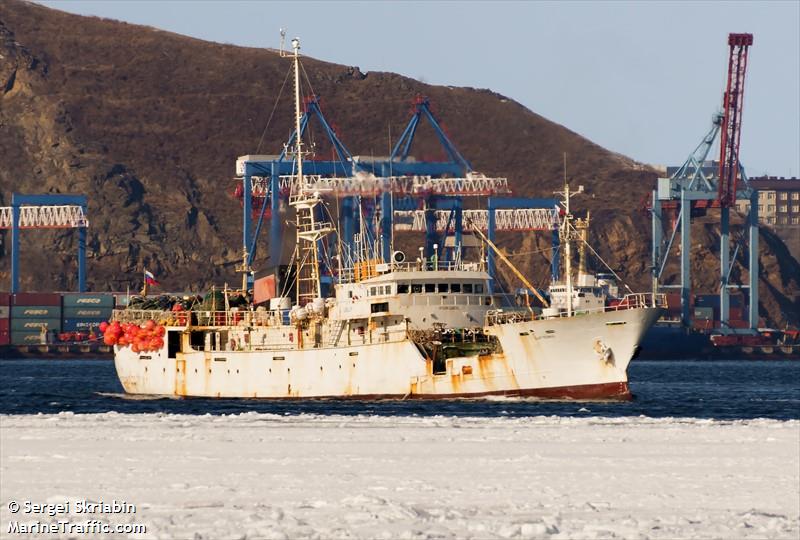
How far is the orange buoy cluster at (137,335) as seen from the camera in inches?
2872

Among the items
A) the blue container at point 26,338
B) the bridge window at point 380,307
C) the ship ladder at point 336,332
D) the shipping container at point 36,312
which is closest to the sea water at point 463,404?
the ship ladder at point 336,332

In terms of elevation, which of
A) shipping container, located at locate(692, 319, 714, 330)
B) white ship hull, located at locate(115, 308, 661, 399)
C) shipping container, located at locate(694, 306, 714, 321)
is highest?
shipping container, located at locate(694, 306, 714, 321)

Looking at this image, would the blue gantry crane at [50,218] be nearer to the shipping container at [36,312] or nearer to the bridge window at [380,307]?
the shipping container at [36,312]

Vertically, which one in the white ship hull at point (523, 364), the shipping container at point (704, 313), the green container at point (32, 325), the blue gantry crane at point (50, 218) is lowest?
the white ship hull at point (523, 364)

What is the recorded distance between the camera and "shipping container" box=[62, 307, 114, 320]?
169625mm

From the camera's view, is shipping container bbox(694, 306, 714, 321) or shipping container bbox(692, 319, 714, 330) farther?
shipping container bbox(694, 306, 714, 321)

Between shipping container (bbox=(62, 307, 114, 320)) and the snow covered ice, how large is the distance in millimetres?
131844

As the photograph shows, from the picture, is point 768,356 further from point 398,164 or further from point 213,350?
point 213,350

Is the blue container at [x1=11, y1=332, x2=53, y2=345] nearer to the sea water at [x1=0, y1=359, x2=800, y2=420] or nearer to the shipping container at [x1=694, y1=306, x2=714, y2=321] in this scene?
the sea water at [x1=0, y1=359, x2=800, y2=420]

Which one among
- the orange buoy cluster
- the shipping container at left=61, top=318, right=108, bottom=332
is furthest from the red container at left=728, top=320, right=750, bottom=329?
the orange buoy cluster

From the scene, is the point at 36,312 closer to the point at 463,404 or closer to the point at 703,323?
the point at 703,323

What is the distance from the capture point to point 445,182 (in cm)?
16000

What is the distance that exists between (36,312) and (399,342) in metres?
114

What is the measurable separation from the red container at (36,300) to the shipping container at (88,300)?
1.02 meters
